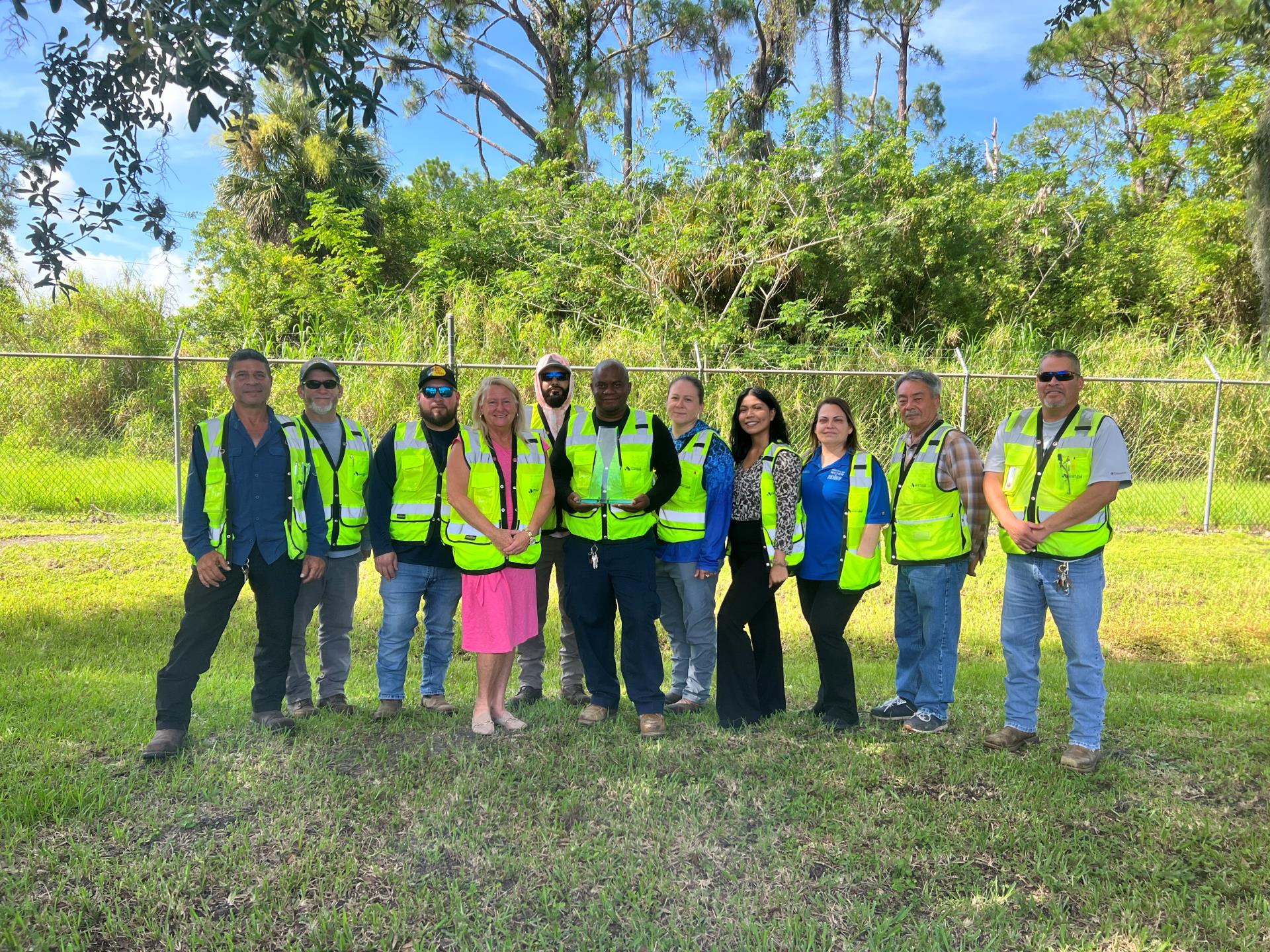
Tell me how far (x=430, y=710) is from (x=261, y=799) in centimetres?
115

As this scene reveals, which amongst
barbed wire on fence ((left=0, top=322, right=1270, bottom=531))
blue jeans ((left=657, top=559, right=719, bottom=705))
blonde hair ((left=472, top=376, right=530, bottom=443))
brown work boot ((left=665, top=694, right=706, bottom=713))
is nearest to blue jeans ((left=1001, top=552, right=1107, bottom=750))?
blue jeans ((left=657, top=559, right=719, bottom=705))

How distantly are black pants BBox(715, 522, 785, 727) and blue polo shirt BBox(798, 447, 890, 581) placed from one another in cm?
25

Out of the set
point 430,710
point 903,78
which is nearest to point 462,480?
point 430,710

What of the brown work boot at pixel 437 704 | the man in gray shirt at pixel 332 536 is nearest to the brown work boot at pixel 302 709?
the man in gray shirt at pixel 332 536

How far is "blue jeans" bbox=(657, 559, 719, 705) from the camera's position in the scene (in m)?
4.66

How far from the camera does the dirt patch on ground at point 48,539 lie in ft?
28.8

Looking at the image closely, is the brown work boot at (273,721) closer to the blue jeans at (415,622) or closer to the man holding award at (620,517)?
the blue jeans at (415,622)

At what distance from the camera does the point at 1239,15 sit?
47.1 feet

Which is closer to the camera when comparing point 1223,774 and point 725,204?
point 1223,774

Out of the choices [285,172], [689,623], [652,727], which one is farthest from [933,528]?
[285,172]

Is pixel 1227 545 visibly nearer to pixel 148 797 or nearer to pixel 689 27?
pixel 148 797

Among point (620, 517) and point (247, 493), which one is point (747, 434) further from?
point (247, 493)

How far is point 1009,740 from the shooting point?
14.2 ft

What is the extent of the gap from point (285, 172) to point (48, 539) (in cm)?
1407
